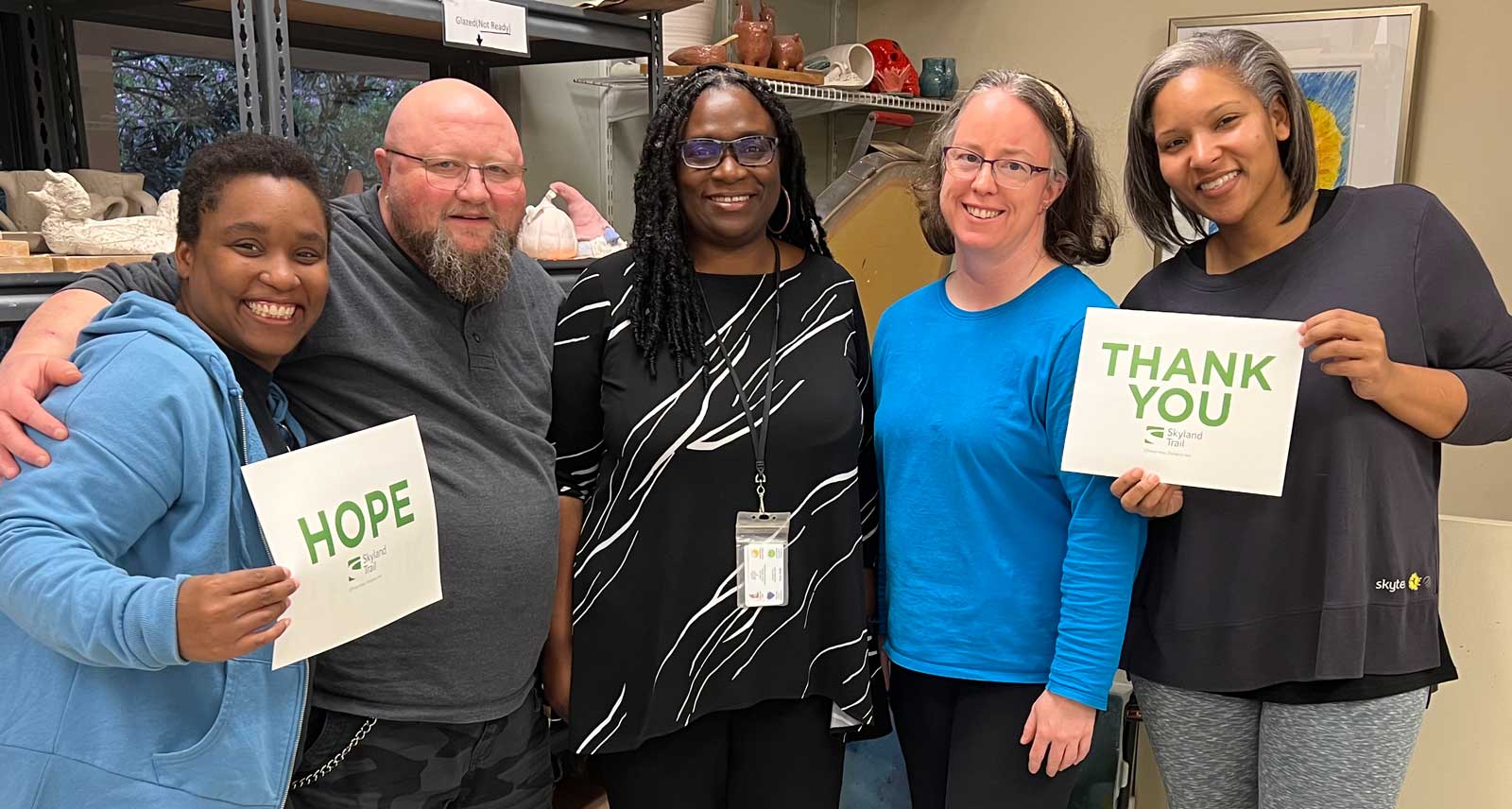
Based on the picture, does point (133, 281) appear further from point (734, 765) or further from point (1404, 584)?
point (1404, 584)

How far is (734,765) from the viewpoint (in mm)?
1593

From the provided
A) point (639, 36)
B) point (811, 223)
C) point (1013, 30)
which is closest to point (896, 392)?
point (811, 223)

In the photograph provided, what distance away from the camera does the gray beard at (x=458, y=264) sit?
1.51 metres

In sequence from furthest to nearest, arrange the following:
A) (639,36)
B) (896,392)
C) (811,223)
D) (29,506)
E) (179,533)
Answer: (639,36) → (811,223) → (896,392) → (179,533) → (29,506)


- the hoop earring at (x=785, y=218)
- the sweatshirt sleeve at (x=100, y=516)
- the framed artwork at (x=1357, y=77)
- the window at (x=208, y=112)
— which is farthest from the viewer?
the framed artwork at (x=1357, y=77)

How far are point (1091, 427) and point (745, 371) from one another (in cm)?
49

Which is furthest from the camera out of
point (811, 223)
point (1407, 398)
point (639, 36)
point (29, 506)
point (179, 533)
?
point (639, 36)

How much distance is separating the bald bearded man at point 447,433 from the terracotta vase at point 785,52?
151 cm

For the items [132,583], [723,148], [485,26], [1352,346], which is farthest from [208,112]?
[1352,346]

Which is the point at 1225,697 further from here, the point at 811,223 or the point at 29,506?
the point at 29,506

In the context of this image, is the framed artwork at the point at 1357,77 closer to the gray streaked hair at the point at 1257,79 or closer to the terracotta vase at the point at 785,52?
the terracotta vase at the point at 785,52

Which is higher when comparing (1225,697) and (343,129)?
(343,129)

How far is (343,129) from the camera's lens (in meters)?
2.49

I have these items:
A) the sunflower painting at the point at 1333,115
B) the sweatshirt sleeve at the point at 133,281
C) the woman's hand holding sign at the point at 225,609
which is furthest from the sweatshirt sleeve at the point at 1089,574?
the sunflower painting at the point at 1333,115
